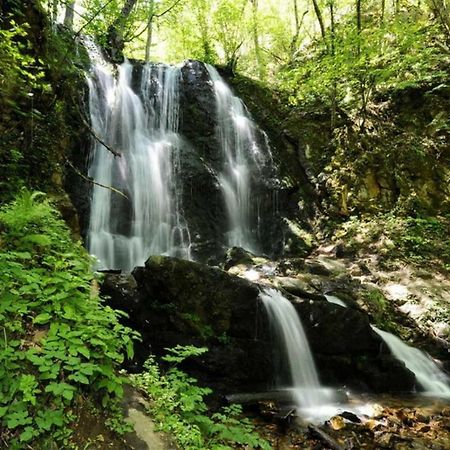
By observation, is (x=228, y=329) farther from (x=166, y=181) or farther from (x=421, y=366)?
(x=166, y=181)

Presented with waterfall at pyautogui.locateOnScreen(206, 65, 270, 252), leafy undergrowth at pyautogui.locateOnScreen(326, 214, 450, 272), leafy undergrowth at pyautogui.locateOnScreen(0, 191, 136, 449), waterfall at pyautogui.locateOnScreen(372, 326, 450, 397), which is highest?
waterfall at pyautogui.locateOnScreen(206, 65, 270, 252)

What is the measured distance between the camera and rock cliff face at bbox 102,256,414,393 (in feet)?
19.6

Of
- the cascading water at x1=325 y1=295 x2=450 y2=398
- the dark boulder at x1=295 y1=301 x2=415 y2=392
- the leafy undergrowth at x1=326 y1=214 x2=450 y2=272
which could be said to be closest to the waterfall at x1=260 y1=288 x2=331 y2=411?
the dark boulder at x1=295 y1=301 x2=415 y2=392

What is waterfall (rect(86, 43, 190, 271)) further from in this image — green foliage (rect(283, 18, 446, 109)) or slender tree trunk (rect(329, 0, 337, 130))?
slender tree trunk (rect(329, 0, 337, 130))

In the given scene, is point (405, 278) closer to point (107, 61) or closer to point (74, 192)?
point (74, 192)

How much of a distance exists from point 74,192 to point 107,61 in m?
6.09

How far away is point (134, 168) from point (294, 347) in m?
6.87

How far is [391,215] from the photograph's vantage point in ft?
38.1

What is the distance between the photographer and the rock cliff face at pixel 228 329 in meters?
5.98

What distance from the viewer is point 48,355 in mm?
2383

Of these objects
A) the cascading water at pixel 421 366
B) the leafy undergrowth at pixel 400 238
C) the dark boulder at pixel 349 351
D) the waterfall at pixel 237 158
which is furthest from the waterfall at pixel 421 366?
the waterfall at pixel 237 158

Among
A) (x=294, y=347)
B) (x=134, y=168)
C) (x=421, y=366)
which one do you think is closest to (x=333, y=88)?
(x=134, y=168)

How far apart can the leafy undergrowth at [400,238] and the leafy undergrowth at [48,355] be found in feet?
29.8

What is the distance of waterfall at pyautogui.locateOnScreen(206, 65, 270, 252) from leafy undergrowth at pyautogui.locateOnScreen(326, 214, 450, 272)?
112 inches
